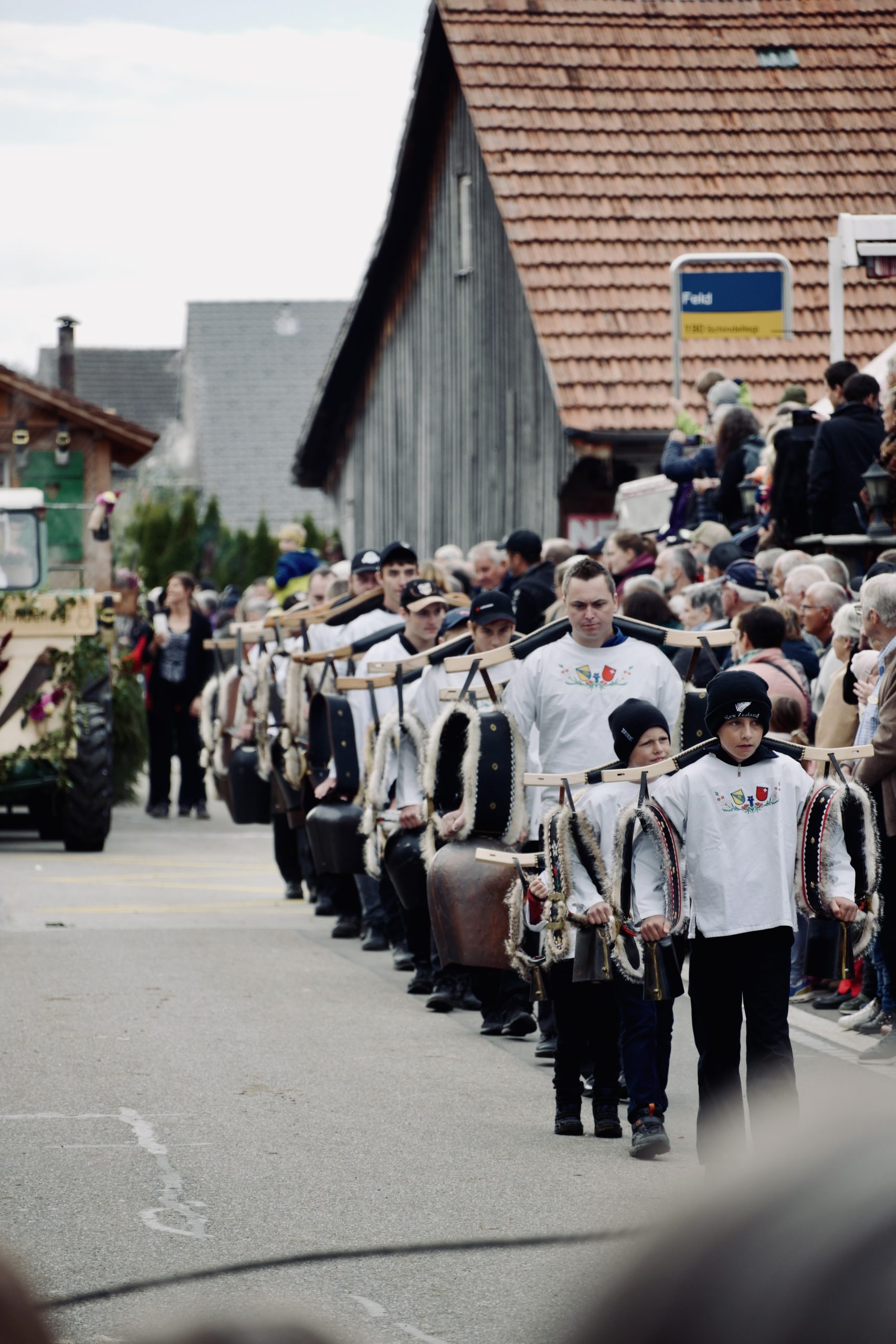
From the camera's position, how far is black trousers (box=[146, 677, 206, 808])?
19.1 metres

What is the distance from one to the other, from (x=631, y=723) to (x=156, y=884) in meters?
7.80

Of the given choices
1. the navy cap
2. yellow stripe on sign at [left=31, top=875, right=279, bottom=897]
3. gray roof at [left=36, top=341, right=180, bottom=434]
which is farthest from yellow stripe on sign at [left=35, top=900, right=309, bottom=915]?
gray roof at [left=36, top=341, right=180, bottom=434]

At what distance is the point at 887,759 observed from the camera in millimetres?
7750

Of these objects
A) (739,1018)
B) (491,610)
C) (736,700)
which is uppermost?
(491,610)

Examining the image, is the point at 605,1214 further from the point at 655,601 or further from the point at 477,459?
the point at 477,459

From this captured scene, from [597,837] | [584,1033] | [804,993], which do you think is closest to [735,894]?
[597,837]

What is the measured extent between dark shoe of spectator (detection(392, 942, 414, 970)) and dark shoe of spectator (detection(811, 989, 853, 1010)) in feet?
6.87

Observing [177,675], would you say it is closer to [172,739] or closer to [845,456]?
[172,739]

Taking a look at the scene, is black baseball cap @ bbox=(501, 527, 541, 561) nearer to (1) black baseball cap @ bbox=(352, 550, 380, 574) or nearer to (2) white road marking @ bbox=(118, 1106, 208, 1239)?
(1) black baseball cap @ bbox=(352, 550, 380, 574)

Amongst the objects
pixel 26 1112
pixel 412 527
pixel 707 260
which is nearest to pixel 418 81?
pixel 412 527

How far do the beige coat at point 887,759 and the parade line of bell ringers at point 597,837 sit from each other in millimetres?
581

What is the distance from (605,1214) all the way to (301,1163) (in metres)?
0.98

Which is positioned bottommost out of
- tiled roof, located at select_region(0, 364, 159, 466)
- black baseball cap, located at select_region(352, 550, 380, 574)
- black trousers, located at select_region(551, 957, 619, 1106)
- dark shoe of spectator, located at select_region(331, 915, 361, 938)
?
dark shoe of spectator, located at select_region(331, 915, 361, 938)

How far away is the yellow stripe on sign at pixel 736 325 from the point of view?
16750mm
